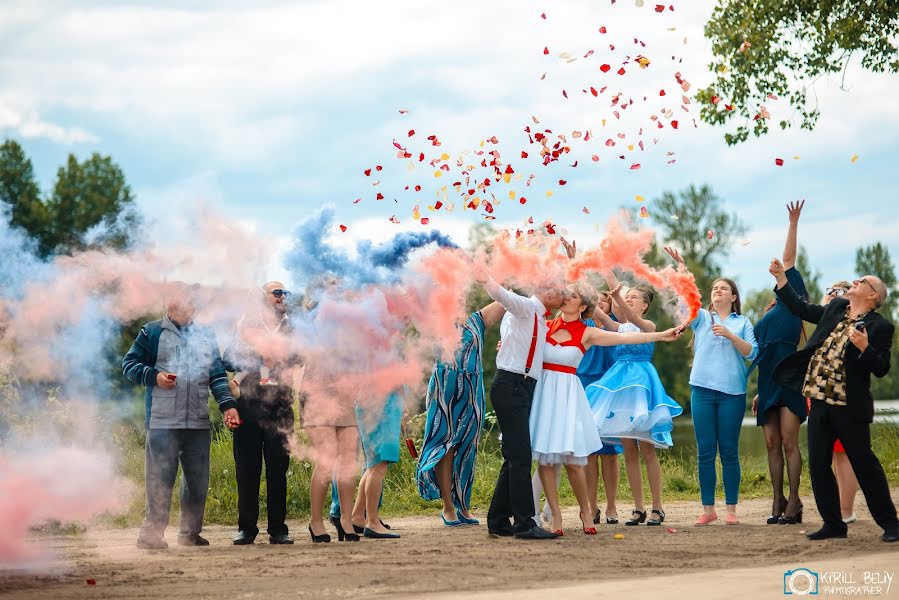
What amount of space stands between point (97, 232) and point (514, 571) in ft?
12.5

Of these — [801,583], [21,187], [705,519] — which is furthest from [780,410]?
[21,187]

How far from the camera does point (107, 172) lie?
3519cm

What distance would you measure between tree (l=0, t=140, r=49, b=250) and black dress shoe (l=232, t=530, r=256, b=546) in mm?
25207

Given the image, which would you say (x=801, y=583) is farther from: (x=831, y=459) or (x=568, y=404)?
(x=568, y=404)

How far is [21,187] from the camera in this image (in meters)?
32.5

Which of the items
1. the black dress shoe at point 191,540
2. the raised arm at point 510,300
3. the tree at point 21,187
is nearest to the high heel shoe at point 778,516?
the raised arm at point 510,300

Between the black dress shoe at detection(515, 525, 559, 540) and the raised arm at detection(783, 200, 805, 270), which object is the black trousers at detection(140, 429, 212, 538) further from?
the raised arm at detection(783, 200, 805, 270)

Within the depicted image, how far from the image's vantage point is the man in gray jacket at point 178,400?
789 centimetres

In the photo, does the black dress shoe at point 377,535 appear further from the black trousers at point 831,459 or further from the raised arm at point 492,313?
the black trousers at point 831,459

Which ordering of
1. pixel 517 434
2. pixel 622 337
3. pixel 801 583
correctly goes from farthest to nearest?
1. pixel 622 337
2. pixel 517 434
3. pixel 801 583

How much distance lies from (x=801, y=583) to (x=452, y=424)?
3869 mm

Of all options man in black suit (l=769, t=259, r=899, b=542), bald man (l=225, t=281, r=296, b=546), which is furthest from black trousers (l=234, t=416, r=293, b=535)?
man in black suit (l=769, t=259, r=899, b=542)

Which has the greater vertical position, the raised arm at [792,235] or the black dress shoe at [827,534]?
the raised arm at [792,235]

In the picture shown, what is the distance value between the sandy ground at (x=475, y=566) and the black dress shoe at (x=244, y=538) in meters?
0.10
